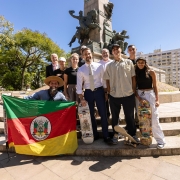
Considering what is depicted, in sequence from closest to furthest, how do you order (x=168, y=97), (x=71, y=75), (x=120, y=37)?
(x=71, y=75), (x=168, y=97), (x=120, y=37)

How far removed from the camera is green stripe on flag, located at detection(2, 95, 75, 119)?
113 inches

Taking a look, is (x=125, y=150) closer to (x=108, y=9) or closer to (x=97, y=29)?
(x=97, y=29)

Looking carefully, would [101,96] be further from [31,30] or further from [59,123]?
[31,30]

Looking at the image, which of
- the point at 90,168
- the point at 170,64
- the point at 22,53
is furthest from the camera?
the point at 170,64

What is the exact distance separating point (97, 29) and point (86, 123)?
9327 mm

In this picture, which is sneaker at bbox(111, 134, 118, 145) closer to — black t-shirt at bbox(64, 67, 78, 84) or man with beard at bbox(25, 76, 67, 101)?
man with beard at bbox(25, 76, 67, 101)

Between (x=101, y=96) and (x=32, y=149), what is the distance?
1.78m

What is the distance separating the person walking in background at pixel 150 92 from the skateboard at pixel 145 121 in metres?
0.07

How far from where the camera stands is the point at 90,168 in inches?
95.0

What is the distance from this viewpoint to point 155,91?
277 centimetres

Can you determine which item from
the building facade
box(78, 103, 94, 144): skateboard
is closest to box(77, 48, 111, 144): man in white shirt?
box(78, 103, 94, 144): skateboard

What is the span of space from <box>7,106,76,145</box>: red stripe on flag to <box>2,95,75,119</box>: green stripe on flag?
0.09 meters

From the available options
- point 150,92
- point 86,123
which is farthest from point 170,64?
point 86,123

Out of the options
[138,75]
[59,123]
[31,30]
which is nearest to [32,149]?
[59,123]
